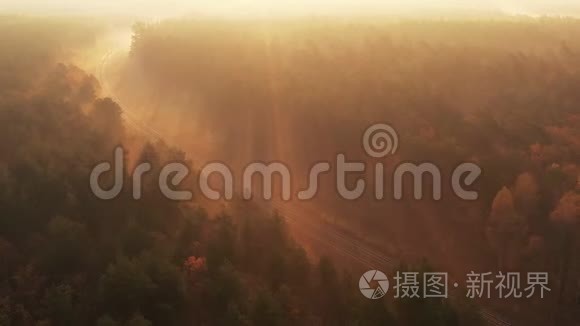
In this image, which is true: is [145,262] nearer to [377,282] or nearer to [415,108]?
[377,282]

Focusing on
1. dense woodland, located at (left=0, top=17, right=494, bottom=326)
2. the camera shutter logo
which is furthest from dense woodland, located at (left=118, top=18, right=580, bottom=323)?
the camera shutter logo

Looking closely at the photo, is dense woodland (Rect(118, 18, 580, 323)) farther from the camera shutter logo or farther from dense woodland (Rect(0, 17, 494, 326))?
the camera shutter logo

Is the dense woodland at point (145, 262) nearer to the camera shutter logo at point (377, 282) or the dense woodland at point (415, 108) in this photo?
the camera shutter logo at point (377, 282)

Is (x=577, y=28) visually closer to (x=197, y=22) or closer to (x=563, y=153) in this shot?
(x=563, y=153)

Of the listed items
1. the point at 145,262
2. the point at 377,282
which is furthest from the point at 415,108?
the point at 145,262

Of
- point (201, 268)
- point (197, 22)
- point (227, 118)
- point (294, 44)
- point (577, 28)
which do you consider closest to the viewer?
point (201, 268)

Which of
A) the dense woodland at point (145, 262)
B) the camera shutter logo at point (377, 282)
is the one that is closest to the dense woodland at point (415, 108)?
the dense woodland at point (145, 262)

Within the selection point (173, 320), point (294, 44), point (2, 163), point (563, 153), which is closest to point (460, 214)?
point (563, 153)
